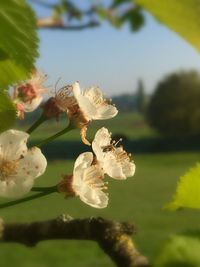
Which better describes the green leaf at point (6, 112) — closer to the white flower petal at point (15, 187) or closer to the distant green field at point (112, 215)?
the white flower petal at point (15, 187)

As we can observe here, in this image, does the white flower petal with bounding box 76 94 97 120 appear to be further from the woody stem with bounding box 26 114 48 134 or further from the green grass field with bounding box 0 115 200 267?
the green grass field with bounding box 0 115 200 267

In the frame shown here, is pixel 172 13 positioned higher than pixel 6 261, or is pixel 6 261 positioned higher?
pixel 172 13

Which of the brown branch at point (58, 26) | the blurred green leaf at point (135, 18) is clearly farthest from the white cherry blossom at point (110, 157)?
the blurred green leaf at point (135, 18)

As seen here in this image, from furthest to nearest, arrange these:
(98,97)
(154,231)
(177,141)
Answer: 1. (177,141)
2. (154,231)
3. (98,97)

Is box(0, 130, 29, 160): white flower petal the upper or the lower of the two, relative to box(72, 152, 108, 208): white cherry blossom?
upper

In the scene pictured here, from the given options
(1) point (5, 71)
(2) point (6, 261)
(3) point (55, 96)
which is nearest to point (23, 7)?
(1) point (5, 71)

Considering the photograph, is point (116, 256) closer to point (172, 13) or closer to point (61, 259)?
point (172, 13)

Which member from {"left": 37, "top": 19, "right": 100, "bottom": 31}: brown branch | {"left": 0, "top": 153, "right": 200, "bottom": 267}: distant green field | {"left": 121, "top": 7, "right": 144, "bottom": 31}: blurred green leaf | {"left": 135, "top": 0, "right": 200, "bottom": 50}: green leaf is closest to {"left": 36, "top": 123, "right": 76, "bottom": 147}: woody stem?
{"left": 135, "top": 0, "right": 200, "bottom": 50}: green leaf

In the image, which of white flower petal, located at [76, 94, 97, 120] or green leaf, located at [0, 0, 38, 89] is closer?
green leaf, located at [0, 0, 38, 89]
